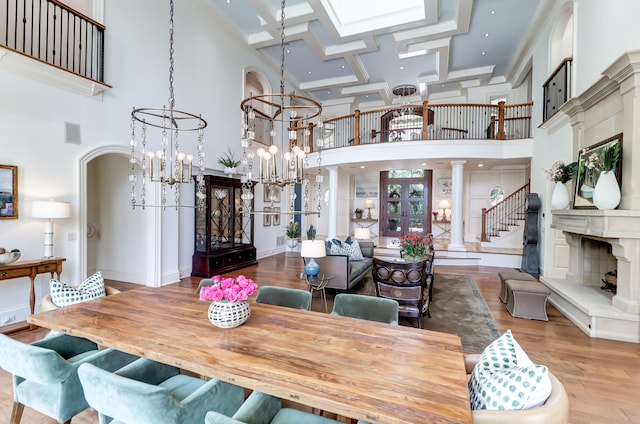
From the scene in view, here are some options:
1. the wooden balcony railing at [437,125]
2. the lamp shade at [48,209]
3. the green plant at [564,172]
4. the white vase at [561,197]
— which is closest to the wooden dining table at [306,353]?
the lamp shade at [48,209]

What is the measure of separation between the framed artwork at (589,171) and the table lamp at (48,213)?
6979mm

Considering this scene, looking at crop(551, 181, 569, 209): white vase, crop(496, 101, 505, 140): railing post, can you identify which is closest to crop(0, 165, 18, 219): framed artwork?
crop(551, 181, 569, 209): white vase

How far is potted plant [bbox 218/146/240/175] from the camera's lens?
6.84 metres

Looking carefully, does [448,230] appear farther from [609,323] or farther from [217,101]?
[217,101]

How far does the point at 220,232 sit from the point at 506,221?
8.06m

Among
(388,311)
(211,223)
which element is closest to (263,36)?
(211,223)

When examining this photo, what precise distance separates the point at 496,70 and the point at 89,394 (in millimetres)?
11281

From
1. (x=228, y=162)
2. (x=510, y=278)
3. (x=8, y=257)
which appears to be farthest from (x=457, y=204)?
(x=8, y=257)

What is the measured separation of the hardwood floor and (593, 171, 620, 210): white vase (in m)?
1.58

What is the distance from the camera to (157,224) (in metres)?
5.48

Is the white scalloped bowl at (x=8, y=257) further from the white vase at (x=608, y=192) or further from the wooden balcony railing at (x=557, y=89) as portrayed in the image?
the wooden balcony railing at (x=557, y=89)

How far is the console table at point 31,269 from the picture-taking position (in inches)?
132

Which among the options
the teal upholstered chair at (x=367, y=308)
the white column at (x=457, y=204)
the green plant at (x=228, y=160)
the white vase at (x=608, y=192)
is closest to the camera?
the teal upholstered chair at (x=367, y=308)

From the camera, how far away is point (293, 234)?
29.9 feet
